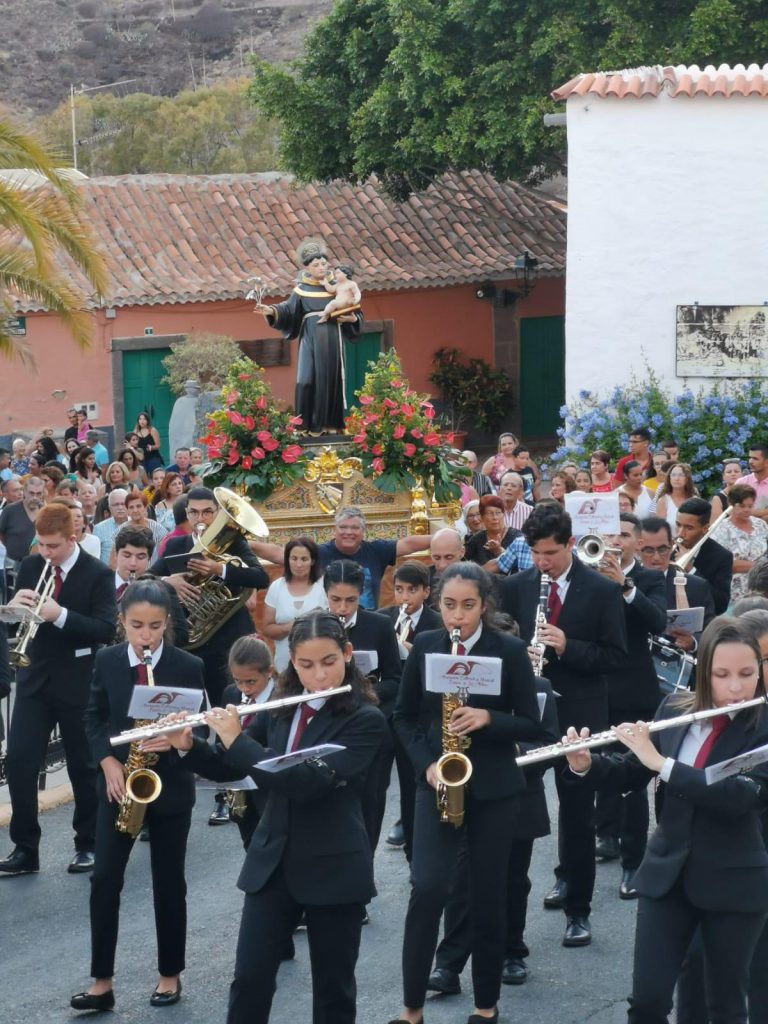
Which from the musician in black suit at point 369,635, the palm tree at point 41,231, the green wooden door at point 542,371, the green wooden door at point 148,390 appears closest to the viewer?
the musician in black suit at point 369,635

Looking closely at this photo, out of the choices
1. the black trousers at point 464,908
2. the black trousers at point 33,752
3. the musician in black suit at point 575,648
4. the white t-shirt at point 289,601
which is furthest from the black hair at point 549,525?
the black trousers at point 33,752

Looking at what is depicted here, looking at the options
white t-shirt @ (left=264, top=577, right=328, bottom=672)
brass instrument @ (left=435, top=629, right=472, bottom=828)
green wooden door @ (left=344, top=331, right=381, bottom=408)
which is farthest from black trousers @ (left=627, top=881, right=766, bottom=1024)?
green wooden door @ (left=344, top=331, right=381, bottom=408)

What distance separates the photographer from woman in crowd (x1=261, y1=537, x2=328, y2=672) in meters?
9.02

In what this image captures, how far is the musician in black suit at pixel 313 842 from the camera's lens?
5484mm

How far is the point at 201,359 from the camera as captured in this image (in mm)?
23312

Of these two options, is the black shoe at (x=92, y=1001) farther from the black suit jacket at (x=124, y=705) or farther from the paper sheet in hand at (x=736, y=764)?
the paper sheet in hand at (x=736, y=764)

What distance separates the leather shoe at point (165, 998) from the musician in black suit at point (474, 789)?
3.34 ft

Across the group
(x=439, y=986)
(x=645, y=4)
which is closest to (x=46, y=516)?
(x=439, y=986)

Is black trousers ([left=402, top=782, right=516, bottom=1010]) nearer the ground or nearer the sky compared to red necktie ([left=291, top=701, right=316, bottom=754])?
nearer the ground

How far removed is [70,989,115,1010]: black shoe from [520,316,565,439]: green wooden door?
881 inches

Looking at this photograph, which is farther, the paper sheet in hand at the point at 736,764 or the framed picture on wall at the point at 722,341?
the framed picture on wall at the point at 722,341

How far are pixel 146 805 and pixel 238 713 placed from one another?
111 cm

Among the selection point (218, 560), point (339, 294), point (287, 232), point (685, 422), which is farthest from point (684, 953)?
point (287, 232)

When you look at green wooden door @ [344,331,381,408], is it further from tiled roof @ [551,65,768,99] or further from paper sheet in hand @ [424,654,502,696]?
paper sheet in hand @ [424,654,502,696]
